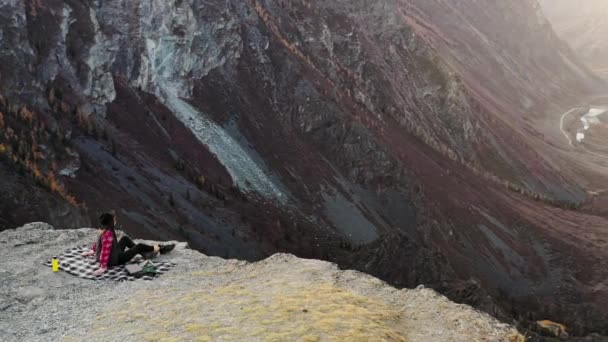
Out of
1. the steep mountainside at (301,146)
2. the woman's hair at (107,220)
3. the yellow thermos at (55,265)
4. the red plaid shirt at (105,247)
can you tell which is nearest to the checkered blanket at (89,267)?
the yellow thermos at (55,265)

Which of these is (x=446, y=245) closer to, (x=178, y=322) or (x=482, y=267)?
(x=482, y=267)

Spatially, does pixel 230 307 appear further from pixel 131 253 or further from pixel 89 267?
pixel 89 267

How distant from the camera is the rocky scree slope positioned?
1099 cm

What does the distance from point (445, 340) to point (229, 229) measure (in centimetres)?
2569

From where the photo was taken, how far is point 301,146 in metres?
50.8

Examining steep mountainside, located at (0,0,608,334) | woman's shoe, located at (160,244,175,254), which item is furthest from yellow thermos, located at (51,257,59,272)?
steep mountainside, located at (0,0,608,334)

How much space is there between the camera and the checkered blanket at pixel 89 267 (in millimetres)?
14023

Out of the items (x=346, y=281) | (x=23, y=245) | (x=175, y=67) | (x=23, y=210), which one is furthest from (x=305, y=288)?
(x=175, y=67)

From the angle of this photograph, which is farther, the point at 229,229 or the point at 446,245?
the point at 446,245

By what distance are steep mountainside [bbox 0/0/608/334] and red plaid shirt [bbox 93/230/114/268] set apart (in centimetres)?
1461

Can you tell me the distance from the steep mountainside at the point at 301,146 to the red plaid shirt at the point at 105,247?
14609 mm

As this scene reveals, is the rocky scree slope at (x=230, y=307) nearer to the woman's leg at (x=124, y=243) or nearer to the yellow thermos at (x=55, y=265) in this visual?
the yellow thermos at (x=55, y=265)

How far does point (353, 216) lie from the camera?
46.2 m

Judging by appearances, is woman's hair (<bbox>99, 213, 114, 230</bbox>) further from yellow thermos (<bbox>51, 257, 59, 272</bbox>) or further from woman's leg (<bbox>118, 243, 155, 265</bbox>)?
yellow thermos (<bbox>51, 257, 59, 272</bbox>)
